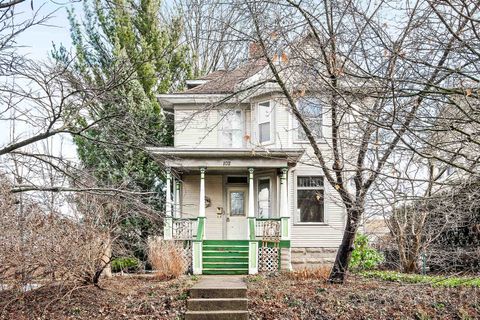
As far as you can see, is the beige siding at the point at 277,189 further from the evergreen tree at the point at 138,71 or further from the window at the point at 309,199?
the evergreen tree at the point at 138,71

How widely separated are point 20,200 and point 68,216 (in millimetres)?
914

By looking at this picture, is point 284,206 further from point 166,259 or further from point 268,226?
point 166,259

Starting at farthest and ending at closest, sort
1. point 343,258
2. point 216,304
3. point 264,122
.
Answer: point 264,122
point 343,258
point 216,304

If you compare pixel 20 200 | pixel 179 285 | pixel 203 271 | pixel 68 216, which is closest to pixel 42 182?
pixel 20 200

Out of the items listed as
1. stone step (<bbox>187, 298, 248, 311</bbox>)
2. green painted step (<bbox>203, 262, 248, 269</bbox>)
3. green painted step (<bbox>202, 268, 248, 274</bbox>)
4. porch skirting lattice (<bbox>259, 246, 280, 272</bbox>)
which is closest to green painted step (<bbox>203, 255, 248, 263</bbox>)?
green painted step (<bbox>203, 262, 248, 269</bbox>)

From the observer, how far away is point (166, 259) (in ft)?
36.2

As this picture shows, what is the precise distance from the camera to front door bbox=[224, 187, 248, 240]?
15695mm

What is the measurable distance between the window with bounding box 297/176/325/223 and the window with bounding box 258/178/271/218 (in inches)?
42.6

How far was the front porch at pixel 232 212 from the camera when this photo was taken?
43.0 feet

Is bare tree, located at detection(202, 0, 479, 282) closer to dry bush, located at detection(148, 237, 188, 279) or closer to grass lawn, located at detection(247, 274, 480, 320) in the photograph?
grass lawn, located at detection(247, 274, 480, 320)

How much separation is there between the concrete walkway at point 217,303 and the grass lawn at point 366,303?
204 millimetres

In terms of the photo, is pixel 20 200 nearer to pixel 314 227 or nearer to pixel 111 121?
pixel 111 121

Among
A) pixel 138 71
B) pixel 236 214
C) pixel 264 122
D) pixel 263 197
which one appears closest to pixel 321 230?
pixel 263 197

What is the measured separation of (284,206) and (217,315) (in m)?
6.36
